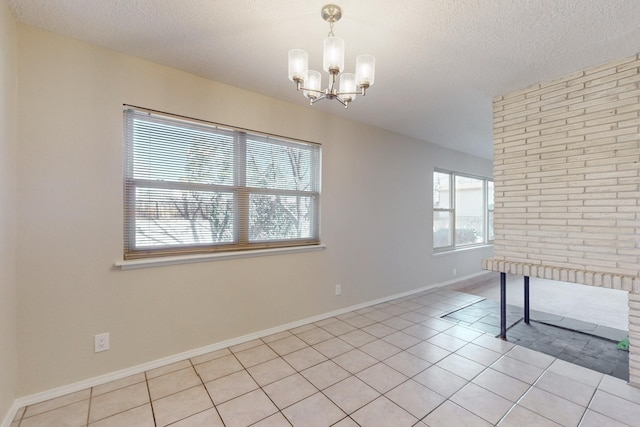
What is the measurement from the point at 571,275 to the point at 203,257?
3159 mm

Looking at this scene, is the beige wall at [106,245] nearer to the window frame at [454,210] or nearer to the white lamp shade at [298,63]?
the white lamp shade at [298,63]

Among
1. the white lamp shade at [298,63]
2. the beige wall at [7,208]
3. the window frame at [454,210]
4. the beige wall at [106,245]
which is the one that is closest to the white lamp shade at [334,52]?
the white lamp shade at [298,63]

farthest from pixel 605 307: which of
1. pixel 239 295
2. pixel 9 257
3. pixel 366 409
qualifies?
pixel 9 257

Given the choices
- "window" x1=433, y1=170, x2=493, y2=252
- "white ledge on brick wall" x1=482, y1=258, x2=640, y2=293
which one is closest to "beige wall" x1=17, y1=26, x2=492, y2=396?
"white ledge on brick wall" x1=482, y1=258, x2=640, y2=293

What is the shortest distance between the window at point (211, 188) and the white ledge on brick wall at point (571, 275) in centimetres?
196

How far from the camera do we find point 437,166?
190 inches

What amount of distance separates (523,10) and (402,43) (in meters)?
0.69

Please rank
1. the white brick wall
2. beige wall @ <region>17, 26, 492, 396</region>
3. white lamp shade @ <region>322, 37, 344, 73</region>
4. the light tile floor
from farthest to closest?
the white brick wall, beige wall @ <region>17, 26, 492, 396</region>, the light tile floor, white lamp shade @ <region>322, 37, 344, 73</region>

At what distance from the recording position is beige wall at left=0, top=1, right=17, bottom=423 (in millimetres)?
1564

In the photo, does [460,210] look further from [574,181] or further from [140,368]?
[140,368]

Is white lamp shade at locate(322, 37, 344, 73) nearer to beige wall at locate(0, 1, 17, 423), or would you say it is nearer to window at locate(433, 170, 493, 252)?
beige wall at locate(0, 1, 17, 423)

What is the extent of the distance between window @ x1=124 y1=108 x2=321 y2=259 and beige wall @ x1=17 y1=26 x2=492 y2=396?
0.35ft

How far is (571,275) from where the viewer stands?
2373 mm

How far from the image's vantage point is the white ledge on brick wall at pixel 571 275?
6.84ft
